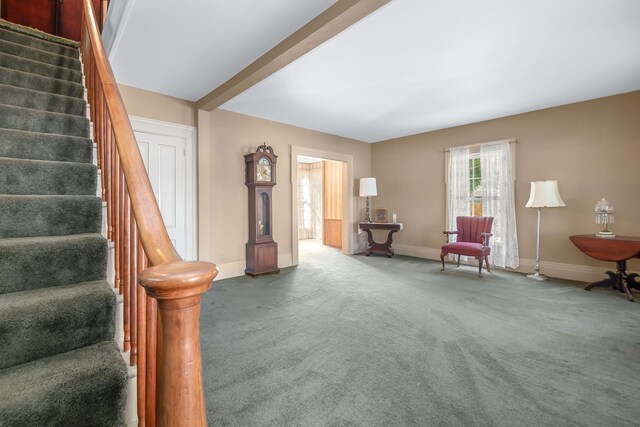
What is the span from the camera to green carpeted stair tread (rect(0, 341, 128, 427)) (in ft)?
2.52

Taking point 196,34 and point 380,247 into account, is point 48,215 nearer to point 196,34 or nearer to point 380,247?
point 196,34

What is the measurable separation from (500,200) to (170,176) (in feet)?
16.1

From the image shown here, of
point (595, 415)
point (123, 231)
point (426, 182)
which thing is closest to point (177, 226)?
point (123, 231)

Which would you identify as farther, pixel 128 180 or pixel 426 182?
pixel 426 182

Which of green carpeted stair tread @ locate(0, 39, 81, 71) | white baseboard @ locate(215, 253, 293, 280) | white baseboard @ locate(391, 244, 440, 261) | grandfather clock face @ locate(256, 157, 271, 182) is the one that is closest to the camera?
green carpeted stair tread @ locate(0, 39, 81, 71)

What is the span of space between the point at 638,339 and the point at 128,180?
3.54m

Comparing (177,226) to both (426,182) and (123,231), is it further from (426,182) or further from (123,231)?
(426,182)

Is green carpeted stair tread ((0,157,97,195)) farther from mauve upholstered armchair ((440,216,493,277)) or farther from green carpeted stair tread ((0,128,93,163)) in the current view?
mauve upholstered armchair ((440,216,493,277))

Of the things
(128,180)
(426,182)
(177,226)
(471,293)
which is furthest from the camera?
(426,182)

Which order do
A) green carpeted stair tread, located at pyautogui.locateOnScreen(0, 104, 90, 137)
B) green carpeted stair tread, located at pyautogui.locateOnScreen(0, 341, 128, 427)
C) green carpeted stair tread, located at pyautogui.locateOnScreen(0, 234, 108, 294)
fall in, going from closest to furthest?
green carpeted stair tread, located at pyautogui.locateOnScreen(0, 341, 128, 427) → green carpeted stair tread, located at pyautogui.locateOnScreen(0, 234, 108, 294) → green carpeted stair tread, located at pyautogui.locateOnScreen(0, 104, 90, 137)

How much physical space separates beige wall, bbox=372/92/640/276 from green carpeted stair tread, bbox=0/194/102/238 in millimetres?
5245

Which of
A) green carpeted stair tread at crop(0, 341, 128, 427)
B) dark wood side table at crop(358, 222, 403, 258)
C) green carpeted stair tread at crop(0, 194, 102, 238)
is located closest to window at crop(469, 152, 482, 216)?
dark wood side table at crop(358, 222, 403, 258)

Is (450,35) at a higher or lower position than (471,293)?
higher

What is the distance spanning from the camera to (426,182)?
5.67 m
